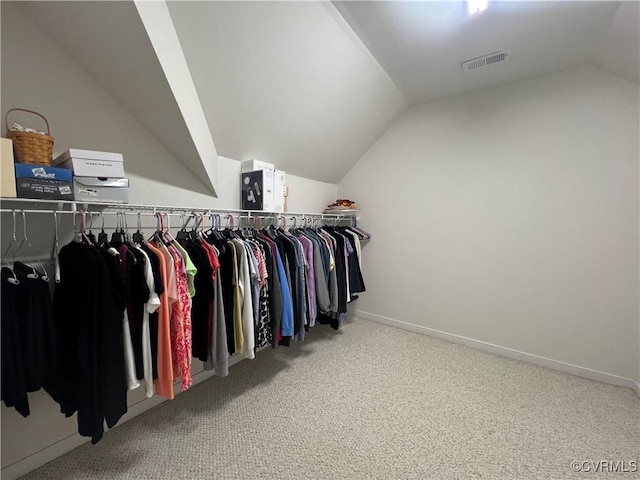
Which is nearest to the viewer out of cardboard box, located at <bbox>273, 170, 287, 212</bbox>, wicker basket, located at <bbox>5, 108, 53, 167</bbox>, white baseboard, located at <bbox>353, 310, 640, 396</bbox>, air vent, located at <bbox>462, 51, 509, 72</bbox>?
wicker basket, located at <bbox>5, 108, 53, 167</bbox>

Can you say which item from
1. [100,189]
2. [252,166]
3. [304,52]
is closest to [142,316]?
[100,189]

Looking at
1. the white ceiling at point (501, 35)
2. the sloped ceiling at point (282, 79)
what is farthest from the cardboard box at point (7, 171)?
the white ceiling at point (501, 35)

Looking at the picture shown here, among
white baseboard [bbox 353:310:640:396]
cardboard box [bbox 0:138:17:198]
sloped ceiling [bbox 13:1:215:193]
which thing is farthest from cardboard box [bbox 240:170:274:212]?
white baseboard [bbox 353:310:640:396]

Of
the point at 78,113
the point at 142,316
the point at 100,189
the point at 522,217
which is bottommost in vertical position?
the point at 142,316

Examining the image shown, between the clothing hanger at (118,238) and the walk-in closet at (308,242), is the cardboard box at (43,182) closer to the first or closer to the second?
the walk-in closet at (308,242)

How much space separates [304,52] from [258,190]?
3.54 ft

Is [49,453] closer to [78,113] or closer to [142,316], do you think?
[142,316]

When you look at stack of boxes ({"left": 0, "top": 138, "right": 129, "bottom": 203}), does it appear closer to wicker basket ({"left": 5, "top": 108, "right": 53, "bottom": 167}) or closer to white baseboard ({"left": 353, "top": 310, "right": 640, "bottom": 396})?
wicker basket ({"left": 5, "top": 108, "right": 53, "bottom": 167})

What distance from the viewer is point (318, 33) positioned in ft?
5.90

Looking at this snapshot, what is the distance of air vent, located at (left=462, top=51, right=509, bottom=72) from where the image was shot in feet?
6.75

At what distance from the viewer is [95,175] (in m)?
1.32

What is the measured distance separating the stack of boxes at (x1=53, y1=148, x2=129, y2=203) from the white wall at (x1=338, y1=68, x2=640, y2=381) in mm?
2666

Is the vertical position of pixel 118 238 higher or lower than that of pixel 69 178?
lower

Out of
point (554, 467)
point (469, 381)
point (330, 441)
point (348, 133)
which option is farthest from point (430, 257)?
point (330, 441)
